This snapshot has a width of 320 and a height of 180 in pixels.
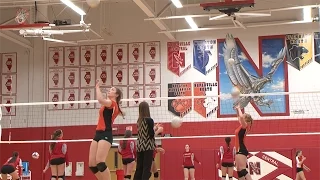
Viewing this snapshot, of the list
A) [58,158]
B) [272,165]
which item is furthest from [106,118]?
[272,165]

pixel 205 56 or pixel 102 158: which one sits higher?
pixel 205 56

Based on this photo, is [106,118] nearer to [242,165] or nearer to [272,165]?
[242,165]

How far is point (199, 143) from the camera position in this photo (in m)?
22.0

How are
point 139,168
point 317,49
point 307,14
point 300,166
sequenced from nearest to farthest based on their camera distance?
point 139,168 → point 300,166 → point 307,14 → point 317,49

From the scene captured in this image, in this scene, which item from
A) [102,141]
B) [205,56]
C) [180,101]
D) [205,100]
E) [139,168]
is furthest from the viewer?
[205,56]

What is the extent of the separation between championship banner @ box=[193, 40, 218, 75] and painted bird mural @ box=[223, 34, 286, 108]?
0.52m

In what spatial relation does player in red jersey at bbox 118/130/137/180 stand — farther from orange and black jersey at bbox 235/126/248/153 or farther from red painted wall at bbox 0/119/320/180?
red painted wall at bbox 0/119/320/180

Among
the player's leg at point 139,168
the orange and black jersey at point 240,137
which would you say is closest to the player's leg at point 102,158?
the player's leg at point 139,168

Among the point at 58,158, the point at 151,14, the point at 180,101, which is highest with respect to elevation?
the point at 151,14

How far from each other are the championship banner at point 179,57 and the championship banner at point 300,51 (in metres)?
4.37

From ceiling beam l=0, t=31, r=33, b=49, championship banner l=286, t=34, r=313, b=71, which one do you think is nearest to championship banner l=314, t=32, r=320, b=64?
championship banner l=286, t=34, r=313, b=71

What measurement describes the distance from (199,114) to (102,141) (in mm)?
13954

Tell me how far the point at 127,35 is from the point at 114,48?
86 centimetres

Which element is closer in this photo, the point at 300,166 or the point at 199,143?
the point at 300,166
